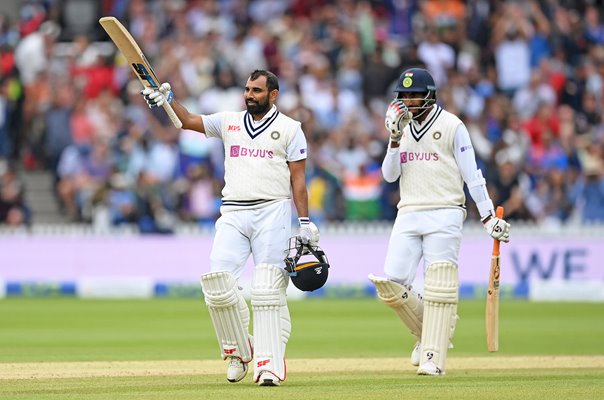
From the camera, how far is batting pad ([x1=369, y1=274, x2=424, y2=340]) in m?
9.52

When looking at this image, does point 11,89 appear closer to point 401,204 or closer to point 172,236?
point 172,236

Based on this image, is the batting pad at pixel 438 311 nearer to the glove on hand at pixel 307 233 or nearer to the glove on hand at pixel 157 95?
the glove on hand at pixel 307 233

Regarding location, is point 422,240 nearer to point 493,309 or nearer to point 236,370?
point 493,309

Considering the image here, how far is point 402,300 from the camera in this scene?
9.57 m

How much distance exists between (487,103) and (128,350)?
9.67 metres

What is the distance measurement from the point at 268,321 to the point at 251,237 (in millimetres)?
552

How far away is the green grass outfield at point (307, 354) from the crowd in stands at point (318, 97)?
1626 mm

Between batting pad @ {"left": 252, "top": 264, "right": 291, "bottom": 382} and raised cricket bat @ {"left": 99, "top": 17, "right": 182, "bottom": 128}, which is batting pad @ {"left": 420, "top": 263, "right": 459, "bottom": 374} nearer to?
batting pad @ {"left": 252, "top": 264, "right": 291, "bottom": 382}

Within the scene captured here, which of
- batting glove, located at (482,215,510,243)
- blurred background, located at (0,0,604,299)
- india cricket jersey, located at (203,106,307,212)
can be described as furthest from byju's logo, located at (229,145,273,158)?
blurred background, located at (0,0,604,299)

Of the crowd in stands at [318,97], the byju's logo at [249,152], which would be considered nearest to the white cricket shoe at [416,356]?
the byju's logo at [249,152]

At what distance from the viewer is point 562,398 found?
7891 millimetres

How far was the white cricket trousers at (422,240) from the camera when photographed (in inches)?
372

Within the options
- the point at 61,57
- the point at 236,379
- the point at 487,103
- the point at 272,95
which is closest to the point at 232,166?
the point at 272,95

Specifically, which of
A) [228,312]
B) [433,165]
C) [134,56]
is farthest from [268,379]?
[134,56]
